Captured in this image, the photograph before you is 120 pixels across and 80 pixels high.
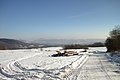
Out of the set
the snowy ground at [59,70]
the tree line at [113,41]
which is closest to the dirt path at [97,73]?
the snowy ground at [59,70]

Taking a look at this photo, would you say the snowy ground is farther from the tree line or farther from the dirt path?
the tree line

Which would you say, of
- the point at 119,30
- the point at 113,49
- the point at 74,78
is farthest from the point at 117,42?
Result: the point at 74,78

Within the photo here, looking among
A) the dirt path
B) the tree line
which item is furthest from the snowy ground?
the tree line

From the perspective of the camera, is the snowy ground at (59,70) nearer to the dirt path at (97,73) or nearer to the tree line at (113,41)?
the dirt path at (97,73)

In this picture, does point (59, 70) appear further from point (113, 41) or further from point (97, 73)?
point (113, 41)

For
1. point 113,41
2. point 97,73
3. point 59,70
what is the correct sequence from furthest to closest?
point 113,41 < point 59,70 < point 97,73

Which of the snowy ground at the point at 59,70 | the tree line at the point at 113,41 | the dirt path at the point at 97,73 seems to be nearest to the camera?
the dirt path at the point at 97,73

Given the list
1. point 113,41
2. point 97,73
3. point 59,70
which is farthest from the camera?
point 113,41

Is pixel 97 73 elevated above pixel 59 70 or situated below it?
below

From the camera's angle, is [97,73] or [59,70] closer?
[97,73]

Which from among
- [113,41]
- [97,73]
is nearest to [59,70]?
[97,73]

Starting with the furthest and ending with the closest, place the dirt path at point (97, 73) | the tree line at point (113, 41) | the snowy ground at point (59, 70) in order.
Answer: the tree line at point (113, 41)
the snowy ground at point (59, 70)
the dirt path at point (97, 73)

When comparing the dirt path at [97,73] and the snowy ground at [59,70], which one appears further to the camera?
the snowy ground at [59,70]

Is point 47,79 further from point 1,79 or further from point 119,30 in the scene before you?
point 119,30
